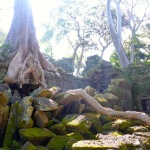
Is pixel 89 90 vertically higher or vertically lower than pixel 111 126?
higher

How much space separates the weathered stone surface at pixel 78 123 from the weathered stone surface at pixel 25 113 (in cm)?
74

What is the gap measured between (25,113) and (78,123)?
102 cm

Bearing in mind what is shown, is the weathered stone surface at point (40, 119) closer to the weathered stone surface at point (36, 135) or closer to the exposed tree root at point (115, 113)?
the weathered stone surface at point (36, 135)

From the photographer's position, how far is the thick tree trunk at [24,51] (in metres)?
5.91

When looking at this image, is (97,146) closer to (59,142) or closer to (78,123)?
(59,142)

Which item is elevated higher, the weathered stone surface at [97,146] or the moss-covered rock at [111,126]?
the weathered stone surface at [97,146]

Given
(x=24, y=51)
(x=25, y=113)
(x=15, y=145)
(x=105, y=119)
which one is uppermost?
(x=24, y=51)

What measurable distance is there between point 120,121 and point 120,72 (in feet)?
19.0

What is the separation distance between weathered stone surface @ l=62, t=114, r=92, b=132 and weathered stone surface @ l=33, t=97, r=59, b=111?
1.29ft

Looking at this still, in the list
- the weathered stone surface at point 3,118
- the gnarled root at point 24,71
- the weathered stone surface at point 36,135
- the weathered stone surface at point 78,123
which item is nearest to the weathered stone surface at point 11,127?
the weathered stone surface at point 3,118

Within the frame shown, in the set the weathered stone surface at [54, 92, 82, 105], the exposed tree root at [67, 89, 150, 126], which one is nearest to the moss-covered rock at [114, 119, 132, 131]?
the exposed tree root at [67, 89, 150, 126]

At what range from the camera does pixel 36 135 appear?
379 centimetres

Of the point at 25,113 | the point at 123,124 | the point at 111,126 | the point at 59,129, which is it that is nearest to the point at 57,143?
the point at 59,129

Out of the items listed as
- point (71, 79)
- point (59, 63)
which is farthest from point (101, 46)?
point (71, 79)
